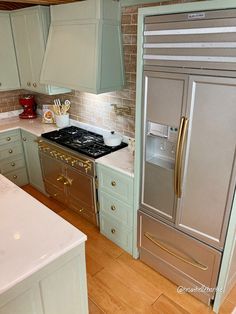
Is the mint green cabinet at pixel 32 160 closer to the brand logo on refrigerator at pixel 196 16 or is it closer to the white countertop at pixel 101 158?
the white countertop at pixel 101 158

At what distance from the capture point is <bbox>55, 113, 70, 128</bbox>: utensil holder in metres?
3.36

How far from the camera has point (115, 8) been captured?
93.7 inches

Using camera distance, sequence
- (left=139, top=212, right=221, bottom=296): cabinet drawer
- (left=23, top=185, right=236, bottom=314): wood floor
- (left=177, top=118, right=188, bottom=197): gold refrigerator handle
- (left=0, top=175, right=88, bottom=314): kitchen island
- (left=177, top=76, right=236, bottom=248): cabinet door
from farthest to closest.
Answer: (left=23, top=185, right=236, bottom=314): wood floor, (left=139, top=212, right=221, bottom=296): cabinet drawer, (left=177, top=118, right=188, bottom=197): gold refrigerator handle, (left=177, top=76, right=236, bottom=248): cabinet door, (left=0, top=175, right=88, bottom=314): kitchen island

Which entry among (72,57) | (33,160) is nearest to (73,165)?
(33,160)

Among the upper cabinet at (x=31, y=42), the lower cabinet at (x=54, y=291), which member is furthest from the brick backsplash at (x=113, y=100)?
the lower cabinet at (x=54, y=291)

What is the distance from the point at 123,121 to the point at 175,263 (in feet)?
5.01

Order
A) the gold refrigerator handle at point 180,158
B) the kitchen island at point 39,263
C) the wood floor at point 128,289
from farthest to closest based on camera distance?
the wood floor at point 128,289, the gold refrigerator handle at point 180,158, the kitchen island at point 39,263

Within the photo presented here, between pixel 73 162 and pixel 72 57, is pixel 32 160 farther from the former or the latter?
pixel 72 57

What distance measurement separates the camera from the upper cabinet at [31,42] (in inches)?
112

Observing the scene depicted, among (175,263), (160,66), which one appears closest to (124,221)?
(175,263)

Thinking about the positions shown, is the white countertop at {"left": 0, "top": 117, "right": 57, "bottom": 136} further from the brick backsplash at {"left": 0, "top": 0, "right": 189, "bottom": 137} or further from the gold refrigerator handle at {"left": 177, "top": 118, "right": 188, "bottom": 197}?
the gold refrigerator handle at {"left": 177, "top": 118, "right": 188, "bottom": 197}

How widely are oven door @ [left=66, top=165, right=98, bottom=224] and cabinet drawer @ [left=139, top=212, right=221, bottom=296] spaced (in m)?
0.65

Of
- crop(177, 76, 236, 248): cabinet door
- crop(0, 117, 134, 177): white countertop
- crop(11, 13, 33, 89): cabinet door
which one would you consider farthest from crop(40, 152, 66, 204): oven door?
crop(177, 76, 236, 248): cabinet door

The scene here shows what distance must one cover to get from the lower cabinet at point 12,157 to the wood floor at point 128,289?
1627mm
